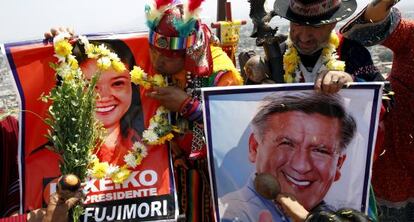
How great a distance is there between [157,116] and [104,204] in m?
0.56

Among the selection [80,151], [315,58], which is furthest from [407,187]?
[80,151]

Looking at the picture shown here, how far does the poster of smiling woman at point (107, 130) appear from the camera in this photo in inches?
107

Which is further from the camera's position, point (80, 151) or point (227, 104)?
point (227, 104)

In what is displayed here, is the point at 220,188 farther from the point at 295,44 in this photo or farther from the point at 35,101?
the point at 35,101

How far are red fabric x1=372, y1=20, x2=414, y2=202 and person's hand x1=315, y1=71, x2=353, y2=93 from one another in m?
0.79

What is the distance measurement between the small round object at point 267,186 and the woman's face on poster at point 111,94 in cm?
88

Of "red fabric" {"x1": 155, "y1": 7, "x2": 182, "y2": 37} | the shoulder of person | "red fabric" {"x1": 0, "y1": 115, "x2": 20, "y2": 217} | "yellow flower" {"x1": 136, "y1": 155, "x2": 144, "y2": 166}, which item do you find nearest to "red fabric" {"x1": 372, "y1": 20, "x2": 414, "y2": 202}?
the shoulder of person

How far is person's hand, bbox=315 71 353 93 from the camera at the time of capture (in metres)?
2.53

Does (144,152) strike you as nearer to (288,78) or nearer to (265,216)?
(265,216)

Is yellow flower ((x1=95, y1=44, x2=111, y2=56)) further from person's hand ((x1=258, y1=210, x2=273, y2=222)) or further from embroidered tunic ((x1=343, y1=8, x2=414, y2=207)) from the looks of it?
embroidered tunic ((x1=343, y1=8, x2=414, y2=207))

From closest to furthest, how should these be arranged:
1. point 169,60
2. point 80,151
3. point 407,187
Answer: point 80,151, point 169,60, point 407,187

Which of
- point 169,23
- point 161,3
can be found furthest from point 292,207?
point 161,3

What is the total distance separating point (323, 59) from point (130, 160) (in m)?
1.21

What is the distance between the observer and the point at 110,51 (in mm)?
2914
